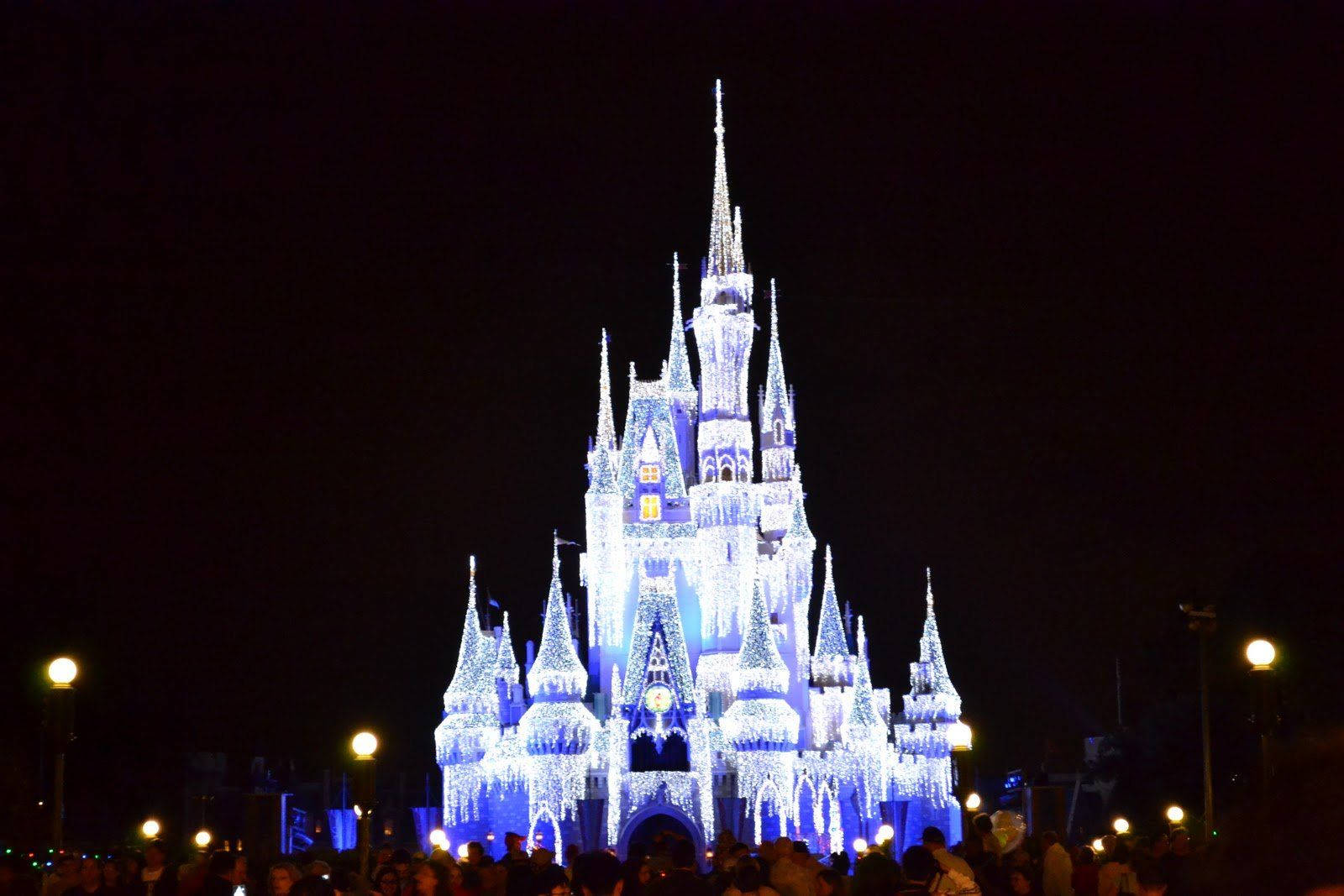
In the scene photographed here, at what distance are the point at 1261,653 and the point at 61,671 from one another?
10453mm

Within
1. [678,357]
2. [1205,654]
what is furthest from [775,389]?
[1205,654]

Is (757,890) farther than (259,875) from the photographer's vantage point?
No

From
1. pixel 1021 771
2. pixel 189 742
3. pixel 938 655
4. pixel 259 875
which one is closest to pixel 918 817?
pixel 938 655

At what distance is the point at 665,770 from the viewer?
52781 mm

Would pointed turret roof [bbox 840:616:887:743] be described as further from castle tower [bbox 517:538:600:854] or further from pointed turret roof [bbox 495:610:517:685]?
pointed turret roof [bbox 495:610:517:685]

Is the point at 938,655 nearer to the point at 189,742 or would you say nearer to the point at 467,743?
the point at 467,743

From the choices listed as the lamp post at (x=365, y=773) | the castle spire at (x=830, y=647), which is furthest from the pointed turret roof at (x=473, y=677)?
the lamp post at (x=365, y=773)

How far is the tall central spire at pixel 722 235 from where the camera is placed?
6272 cm

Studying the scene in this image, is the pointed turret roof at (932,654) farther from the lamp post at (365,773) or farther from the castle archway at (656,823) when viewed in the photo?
the lamp post at (365,773)

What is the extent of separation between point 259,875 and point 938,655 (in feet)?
153

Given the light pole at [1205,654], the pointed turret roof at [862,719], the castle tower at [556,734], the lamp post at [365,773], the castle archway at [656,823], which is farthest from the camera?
the pointed turret roof at [862,719]

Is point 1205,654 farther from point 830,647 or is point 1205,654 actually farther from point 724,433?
point 724,433

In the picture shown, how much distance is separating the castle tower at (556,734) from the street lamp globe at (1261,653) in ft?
129

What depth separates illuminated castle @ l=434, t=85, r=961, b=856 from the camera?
174 feet
